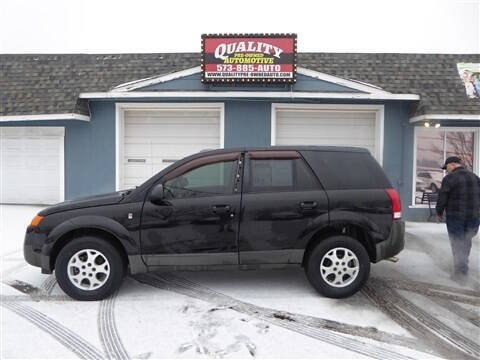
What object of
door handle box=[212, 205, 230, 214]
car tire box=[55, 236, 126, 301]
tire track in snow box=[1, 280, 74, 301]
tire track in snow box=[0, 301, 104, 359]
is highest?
door handle box=[212, 205, 230, 214]

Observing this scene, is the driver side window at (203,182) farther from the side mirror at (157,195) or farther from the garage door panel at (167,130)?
the garage door panel at (167,130)

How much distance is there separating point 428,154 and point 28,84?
1102 centimetres

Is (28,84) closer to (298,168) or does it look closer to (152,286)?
(152,286)

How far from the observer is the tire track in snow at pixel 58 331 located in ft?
11.0

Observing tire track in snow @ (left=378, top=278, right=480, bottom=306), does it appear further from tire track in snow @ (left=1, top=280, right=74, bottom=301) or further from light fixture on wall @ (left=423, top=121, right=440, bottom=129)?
light fixture on wall @ (left=423, top=121, right=440, bottom=129)

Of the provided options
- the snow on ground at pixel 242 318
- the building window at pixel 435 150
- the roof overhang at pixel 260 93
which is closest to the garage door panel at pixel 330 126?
the roof overhang at pixel 260 93

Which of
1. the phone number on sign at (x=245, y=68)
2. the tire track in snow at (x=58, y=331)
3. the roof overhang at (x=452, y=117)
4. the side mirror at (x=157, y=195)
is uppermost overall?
the phone number on sign at (x=245, y=68)

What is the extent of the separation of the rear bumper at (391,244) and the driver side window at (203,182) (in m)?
1.86

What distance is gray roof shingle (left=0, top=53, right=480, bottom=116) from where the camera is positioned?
963cm

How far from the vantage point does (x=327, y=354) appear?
3.30m

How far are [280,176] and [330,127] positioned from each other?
644cm

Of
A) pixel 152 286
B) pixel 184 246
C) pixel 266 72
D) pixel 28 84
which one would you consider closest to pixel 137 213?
pixel 184 246

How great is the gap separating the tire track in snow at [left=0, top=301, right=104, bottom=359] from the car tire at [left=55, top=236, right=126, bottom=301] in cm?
42

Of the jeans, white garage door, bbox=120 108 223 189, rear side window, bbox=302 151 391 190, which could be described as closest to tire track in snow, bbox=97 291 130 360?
rear side window, bbox=302 151 391 190
